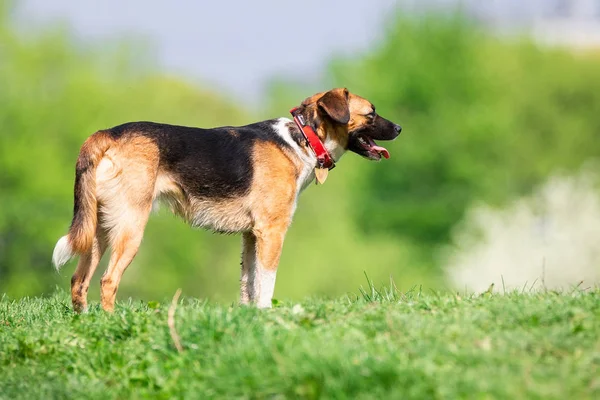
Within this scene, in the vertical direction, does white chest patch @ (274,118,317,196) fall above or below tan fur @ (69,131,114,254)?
above

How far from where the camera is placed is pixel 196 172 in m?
9.38

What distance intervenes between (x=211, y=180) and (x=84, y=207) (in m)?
1.29

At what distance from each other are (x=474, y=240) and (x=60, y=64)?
20821mm

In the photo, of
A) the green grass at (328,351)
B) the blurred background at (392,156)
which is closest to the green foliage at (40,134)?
the blurred background at (392,156)

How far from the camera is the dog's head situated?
10.0 m

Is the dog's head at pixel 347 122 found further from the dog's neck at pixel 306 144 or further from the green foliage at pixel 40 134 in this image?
the green foliage at pixel 40 134

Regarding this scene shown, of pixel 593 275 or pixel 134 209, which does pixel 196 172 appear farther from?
pixel 593 275

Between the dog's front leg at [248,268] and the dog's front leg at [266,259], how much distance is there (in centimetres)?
12

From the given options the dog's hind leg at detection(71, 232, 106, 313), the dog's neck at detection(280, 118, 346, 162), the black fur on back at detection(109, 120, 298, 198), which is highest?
the dog's neck at detection(280, 118, 346, 162)

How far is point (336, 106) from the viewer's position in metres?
10.0

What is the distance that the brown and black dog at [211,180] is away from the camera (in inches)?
350

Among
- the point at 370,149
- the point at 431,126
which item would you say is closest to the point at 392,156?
the point at 431,126

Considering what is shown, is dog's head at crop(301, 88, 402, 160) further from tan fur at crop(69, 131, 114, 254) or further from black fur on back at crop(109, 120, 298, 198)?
tan fur at crop(69, 131, 114, 254)

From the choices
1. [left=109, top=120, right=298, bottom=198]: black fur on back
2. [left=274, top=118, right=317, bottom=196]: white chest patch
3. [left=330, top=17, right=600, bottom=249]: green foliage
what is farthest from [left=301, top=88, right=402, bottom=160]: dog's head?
[left=330, top=17, right=600, bottom=249]: green foliage
